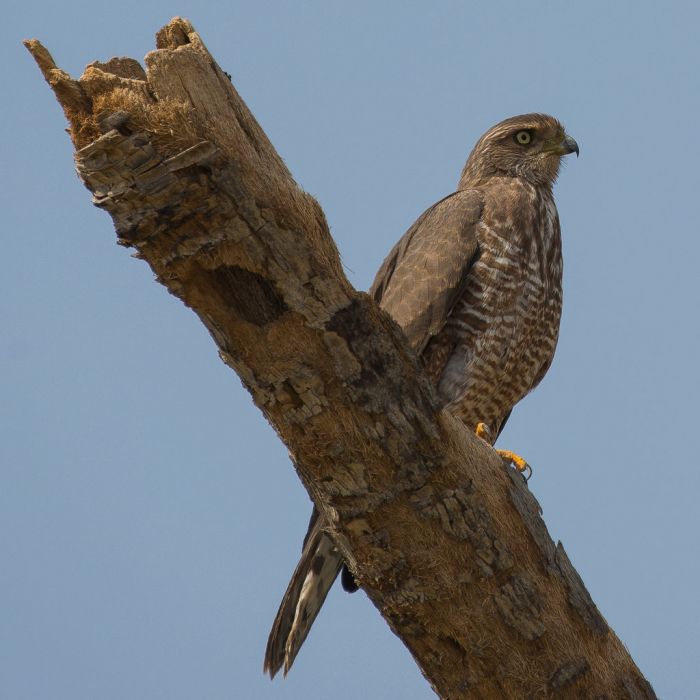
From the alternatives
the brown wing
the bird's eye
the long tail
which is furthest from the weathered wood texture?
the bird's eye

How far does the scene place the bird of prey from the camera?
6.02 m

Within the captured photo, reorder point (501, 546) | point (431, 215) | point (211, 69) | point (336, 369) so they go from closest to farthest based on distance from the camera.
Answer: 1. point (211, 69)
2. point (336, 369)
3. point (501, 546)
4. point (431, 215)

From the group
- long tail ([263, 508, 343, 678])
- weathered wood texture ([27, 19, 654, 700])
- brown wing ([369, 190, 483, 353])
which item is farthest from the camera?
brown wing ([369, 190, 483, 353])

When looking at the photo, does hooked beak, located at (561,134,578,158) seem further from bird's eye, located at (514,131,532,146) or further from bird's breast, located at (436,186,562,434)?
bird's breast, located at (436,186,562,434)

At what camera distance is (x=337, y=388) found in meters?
4.10

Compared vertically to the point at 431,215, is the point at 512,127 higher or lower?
higher

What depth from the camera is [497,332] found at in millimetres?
6508

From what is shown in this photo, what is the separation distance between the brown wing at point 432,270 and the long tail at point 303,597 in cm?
127

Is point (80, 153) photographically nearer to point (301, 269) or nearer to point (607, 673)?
point (301, 269)

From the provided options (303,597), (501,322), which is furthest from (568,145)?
(303,597)

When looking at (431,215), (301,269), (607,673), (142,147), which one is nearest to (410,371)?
(301,269)

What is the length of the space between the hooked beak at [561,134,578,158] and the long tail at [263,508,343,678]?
3354 mm

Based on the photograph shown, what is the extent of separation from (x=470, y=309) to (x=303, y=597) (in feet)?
6.32

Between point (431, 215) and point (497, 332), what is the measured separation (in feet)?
3.07
